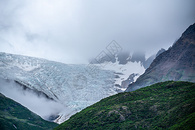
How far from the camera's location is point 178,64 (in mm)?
138625

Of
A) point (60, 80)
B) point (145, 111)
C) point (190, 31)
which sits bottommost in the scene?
point (145, 111)

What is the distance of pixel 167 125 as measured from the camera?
124 feet

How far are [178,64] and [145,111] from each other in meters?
102

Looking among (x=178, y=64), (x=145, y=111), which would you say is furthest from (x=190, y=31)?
(x=145, y=111)

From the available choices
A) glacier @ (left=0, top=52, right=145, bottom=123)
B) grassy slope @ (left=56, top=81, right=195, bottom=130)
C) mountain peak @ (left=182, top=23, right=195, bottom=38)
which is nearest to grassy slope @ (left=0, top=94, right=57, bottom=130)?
glacier @ (left=0, top=52, right=145, bottom=123)

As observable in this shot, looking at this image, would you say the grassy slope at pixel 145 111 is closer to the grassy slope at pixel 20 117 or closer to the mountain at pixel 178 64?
the grassy slope at pixel 20 117

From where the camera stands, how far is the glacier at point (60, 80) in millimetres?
133750

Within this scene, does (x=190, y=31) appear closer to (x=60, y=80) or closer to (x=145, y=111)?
(x=60, y=80)

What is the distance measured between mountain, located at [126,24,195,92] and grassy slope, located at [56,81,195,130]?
248ft

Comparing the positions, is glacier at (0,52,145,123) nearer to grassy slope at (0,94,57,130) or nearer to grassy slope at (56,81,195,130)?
grassy slope at (0,94,57,130)

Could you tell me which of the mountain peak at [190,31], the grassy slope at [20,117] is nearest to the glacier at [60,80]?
the grassy slope at [20,117]

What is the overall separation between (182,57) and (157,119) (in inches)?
4334

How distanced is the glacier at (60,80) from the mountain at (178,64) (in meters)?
36.8

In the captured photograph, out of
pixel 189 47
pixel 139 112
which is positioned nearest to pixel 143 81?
pixel 189 47
